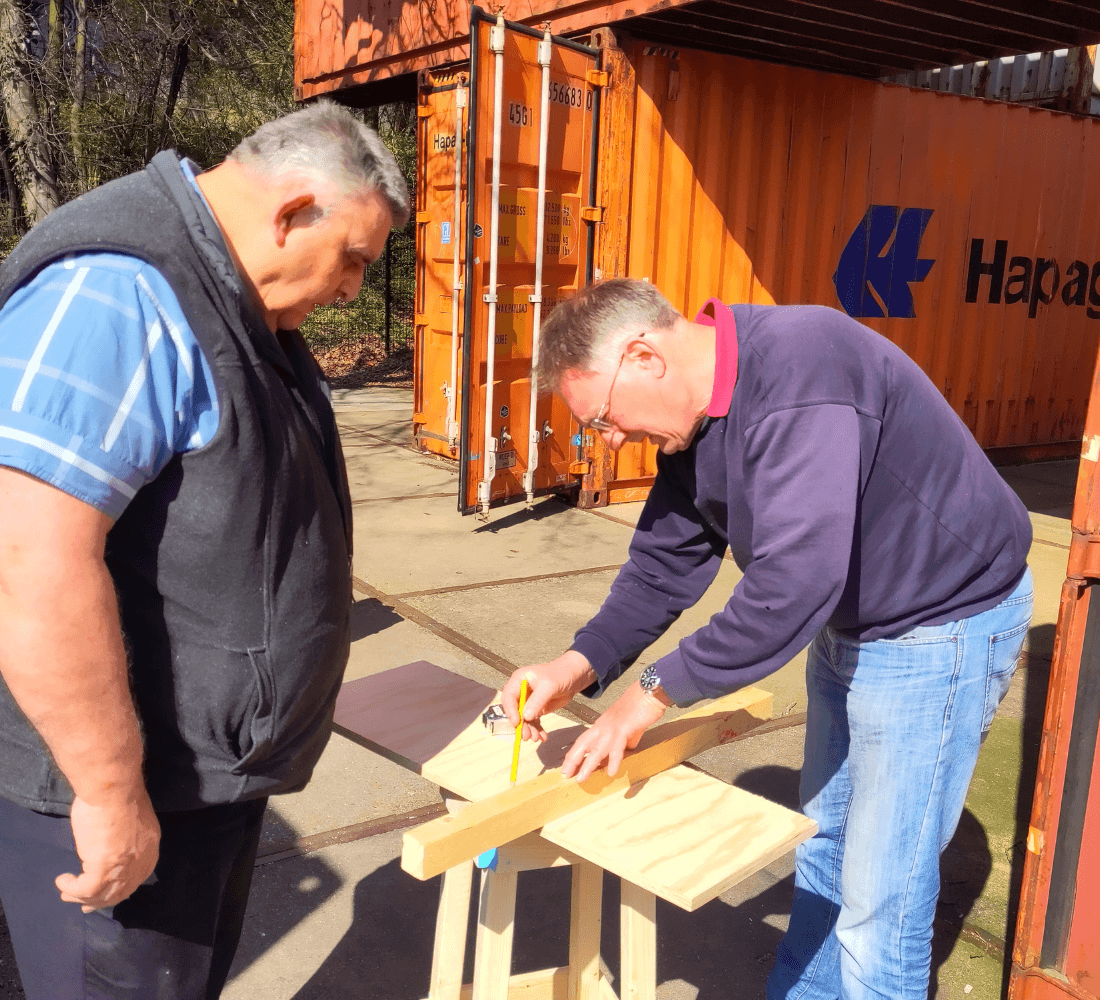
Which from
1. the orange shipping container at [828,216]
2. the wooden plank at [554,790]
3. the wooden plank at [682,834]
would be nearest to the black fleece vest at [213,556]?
the wooden plank at [554,790]

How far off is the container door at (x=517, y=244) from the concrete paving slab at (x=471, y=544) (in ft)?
0.66

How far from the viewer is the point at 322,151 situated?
56.9 inches

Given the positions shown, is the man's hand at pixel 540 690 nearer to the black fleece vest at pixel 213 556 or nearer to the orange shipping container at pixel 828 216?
the black fleece vest at pixel 213 556

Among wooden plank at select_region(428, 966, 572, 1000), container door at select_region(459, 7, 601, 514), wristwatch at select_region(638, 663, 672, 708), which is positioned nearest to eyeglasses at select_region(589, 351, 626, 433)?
wristwatch at select_region(638, 663, 672, 708)

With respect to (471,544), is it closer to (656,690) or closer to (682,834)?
(656,690)

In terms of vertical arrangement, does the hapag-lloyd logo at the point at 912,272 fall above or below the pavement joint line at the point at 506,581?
above

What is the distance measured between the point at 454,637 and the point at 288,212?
135 inches

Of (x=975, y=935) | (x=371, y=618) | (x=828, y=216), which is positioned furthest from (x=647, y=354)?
(x=828, y=216)

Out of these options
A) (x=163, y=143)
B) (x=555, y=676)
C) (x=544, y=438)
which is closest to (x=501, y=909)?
(x=555, y=676)

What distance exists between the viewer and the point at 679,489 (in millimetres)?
2229

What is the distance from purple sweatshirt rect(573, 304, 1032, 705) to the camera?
1.70 meters

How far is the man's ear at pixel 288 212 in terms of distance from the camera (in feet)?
4.69

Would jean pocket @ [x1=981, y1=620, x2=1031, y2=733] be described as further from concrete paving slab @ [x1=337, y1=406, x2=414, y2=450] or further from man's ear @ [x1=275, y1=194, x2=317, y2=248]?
concrete paving slab @ [x1=337, y1=406, x2=414, y2=450]

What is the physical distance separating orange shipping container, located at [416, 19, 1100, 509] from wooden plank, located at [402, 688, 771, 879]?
15.0ft
